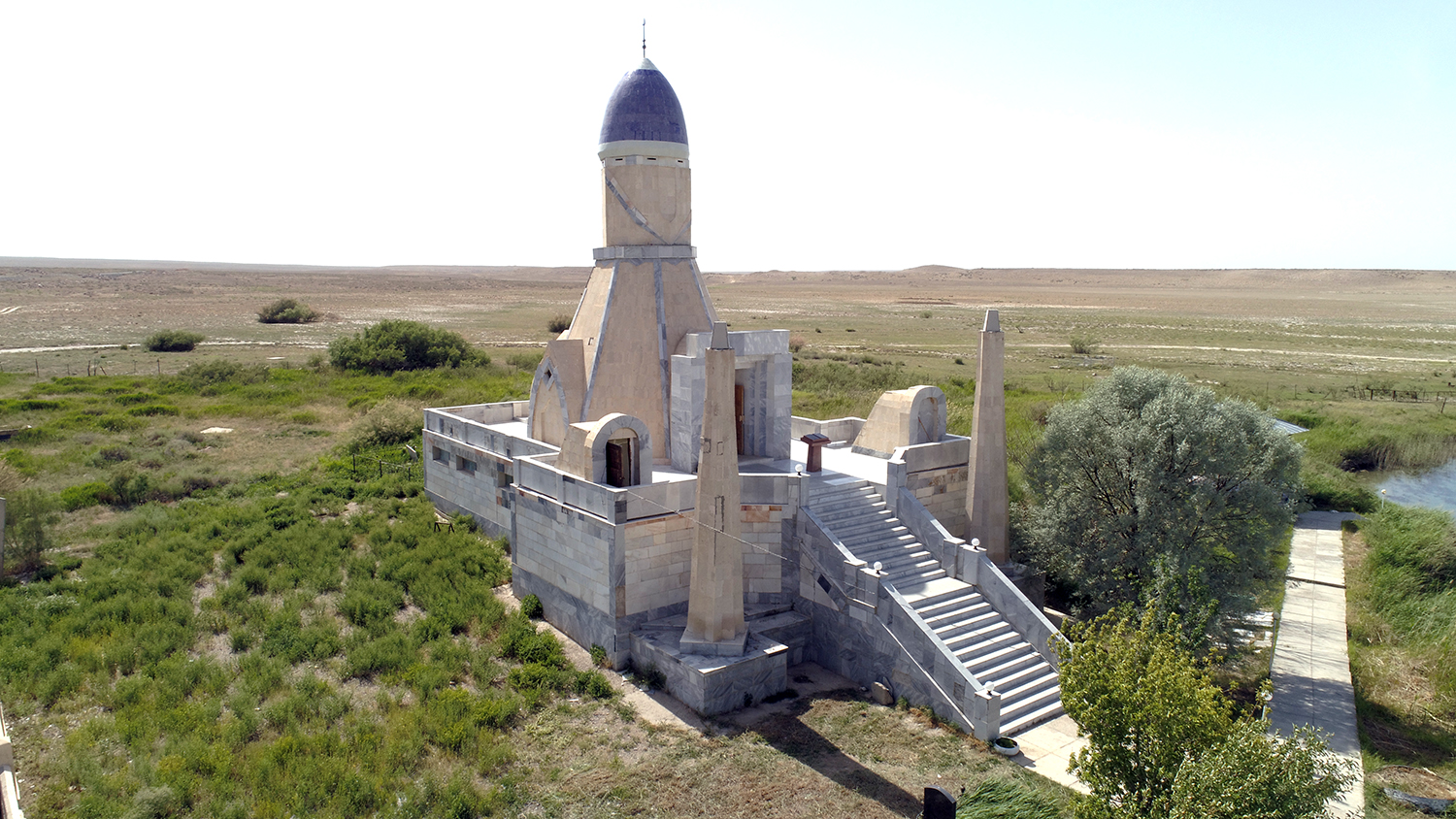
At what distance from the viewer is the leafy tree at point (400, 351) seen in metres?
46.2

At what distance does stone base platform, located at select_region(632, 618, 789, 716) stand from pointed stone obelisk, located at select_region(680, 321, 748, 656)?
293 millimetres

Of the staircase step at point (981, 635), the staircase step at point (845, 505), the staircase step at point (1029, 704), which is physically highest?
the staircase step at point (845, 505)

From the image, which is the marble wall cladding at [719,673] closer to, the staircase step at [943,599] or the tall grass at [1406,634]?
the staircase step at [943,599]

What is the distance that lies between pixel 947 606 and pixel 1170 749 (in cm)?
614

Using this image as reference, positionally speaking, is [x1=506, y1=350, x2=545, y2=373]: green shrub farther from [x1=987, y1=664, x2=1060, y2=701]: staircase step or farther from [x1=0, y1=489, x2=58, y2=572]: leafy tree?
[x1=987, y1=664, x2=1060, y2=701]: staircase step

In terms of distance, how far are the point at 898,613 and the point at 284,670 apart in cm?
1009

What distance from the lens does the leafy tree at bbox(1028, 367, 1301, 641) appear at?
1448 centimetres

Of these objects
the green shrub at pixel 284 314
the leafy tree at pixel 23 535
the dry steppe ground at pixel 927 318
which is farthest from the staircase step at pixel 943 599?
the green shrub at pixel 284 314

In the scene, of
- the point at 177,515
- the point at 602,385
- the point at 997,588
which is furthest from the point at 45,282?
the point at 997,588

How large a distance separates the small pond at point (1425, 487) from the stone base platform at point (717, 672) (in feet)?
74.8

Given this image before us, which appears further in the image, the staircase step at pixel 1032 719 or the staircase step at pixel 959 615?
the staircase step at pixel 959 615

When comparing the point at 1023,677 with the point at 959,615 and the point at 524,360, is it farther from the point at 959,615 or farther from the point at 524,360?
the point at 524,360

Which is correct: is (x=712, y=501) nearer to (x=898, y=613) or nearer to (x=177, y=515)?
(x=898, y=613)

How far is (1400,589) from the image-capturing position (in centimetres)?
1797
